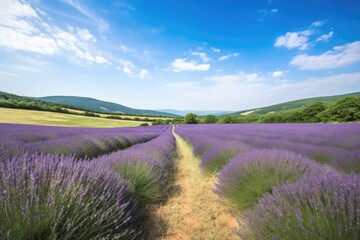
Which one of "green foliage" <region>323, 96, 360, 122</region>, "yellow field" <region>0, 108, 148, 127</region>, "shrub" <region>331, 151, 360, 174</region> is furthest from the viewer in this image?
"green foliage" <region>323, 96, 360, 122</region>

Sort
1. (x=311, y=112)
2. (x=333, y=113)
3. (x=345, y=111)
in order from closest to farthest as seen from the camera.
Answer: (x=345, y=111), (x=333, y=113), (x=311, y=112)

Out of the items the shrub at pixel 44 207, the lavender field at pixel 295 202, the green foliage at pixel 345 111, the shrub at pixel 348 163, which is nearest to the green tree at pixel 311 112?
the green foliage at pixel 345 111

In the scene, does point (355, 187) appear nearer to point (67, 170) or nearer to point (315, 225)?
point (315, 225)

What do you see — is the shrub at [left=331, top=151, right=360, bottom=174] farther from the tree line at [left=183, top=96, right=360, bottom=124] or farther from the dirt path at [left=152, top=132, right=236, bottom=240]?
the tree line at [left=183, top=96, right=360, bottom=124]

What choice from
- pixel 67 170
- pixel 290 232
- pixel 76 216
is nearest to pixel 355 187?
pixel 290 232

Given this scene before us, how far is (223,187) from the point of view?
8.57 feet

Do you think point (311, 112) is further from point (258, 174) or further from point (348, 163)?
point (258, 174)

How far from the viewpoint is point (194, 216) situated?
2.45m

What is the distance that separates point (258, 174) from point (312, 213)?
3.97 feet

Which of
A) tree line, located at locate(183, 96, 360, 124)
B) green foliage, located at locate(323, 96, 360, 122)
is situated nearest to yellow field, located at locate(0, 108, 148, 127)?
tree line, located at locate(183, 96, 360, 124)

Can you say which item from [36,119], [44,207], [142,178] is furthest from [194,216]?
[36,119]

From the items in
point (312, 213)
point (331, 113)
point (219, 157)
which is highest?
point (331, 113)

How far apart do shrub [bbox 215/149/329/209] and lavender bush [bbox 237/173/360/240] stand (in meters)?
0.87

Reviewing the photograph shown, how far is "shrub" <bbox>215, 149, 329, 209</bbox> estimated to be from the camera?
7.35ft
